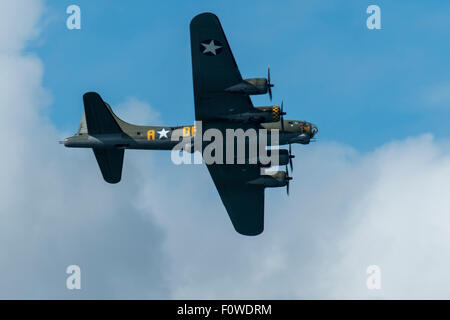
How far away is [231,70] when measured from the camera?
45.5 meters

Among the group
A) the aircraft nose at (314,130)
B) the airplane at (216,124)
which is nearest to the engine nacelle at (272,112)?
the airplane at (216,124)

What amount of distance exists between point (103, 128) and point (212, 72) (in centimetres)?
863

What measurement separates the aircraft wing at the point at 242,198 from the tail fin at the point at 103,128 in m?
6.98

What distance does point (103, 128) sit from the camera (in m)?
48.4

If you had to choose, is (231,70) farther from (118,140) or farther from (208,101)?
(118,140)

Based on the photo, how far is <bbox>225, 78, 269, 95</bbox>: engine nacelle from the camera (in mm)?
45938

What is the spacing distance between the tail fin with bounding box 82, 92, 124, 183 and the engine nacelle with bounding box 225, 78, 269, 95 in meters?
8.37

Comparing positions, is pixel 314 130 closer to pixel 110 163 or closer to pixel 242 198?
pixel 242 198

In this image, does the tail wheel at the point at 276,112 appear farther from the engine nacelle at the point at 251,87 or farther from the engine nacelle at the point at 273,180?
the engine nacelle at the point at 273,180

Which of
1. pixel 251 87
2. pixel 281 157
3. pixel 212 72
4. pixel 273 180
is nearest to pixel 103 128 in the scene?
pixel 212 72

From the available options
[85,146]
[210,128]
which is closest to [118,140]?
[85,146]

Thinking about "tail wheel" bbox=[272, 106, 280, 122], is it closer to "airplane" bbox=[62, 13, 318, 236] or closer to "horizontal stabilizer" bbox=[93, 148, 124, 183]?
"airplane" bbox=[62, 13, 318, 236]
